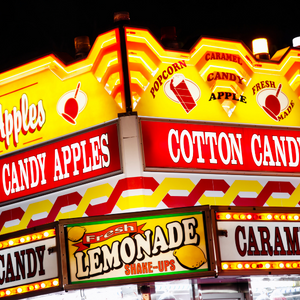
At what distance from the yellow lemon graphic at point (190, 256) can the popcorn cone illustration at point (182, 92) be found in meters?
3.37

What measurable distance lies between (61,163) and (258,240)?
A: 4.45m

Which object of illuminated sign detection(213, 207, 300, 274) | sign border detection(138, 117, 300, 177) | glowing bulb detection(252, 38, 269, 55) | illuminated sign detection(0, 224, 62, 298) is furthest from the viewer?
glowing bulb detection(252, 38, 269, 55)

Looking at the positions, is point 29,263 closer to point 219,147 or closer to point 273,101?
point 219,147

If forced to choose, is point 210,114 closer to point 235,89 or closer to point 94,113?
point 235,89

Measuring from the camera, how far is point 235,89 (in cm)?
1300

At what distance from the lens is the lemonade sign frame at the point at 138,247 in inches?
397

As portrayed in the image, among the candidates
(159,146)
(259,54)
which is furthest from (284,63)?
(159,146)

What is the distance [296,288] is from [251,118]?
3.96 m

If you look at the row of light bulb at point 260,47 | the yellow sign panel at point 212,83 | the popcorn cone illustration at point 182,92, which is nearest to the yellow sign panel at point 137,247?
the yellow sign panel at point 212,83

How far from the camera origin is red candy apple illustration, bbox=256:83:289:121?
522 inches

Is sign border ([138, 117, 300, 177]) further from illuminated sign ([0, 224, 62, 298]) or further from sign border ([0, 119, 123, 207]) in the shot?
illuminated sign ([0, 224, 62, 298])

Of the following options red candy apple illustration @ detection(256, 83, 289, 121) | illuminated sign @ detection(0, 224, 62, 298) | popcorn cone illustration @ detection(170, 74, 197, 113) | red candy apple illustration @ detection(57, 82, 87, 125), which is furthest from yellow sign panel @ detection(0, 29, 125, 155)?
red candy apple illustration @ detection(256, 83, 289, 121)

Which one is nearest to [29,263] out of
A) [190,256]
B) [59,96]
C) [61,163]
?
[61,163]

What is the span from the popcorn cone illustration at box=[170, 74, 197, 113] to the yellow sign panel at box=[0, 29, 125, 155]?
4.20ft
